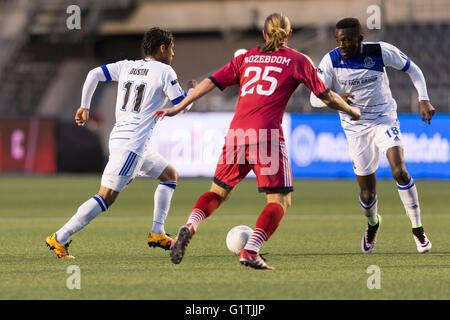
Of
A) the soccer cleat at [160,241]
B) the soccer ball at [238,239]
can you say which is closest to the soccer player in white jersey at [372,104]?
the soccer ball at [238,239]

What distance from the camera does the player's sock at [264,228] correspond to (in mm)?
6898

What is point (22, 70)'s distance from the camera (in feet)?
101

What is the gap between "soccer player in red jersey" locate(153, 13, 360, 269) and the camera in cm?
709

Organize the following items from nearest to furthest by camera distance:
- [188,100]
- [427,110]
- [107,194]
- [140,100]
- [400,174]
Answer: [188,100]
[107,194]
[140,100]
[427,110]
[400,174]

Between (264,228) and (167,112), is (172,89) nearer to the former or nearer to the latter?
(167,112)

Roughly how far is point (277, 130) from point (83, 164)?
18.9 metres

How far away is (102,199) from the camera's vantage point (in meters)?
7.86

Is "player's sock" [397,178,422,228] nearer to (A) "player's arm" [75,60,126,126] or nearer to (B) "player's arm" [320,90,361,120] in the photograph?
(B) "player's arm" [320,90,361,120]

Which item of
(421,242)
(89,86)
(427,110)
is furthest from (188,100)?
(421,242)

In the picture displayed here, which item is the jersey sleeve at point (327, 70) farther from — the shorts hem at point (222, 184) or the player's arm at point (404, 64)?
the shorts hem at point (222, 184)

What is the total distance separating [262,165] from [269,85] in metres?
0.62
